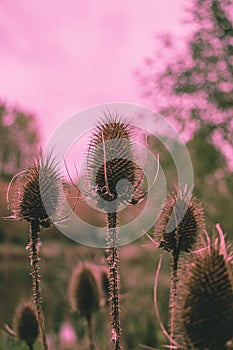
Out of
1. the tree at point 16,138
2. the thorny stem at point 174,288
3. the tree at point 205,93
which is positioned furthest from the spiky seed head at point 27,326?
the tree at point 16,138

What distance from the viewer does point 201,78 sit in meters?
15.6

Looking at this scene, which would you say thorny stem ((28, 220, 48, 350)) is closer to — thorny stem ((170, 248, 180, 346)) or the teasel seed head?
the teasel seed head

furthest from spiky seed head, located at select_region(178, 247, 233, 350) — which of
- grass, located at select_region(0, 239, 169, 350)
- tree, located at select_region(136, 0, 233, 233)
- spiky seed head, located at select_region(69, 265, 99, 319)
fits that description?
tree, located at select_region(136, 0, 233, 233)

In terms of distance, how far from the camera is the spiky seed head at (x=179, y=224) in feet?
10.6

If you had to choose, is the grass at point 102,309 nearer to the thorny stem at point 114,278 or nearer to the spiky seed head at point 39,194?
the spiky seed head at point 39,194

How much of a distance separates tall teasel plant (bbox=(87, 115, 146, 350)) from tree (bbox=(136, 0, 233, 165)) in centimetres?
1132

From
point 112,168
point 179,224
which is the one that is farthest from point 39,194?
point 179,224

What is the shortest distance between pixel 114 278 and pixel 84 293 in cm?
202

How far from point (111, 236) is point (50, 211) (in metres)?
0.41

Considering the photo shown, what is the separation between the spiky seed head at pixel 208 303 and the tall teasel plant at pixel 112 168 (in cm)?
54

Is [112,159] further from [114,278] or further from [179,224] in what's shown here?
[114,278]

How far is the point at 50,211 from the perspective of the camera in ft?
10.8

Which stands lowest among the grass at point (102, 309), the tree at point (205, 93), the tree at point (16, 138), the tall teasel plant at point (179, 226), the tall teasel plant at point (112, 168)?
the grass at point (102, 309)

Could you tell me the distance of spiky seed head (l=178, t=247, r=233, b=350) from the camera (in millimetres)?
2516
